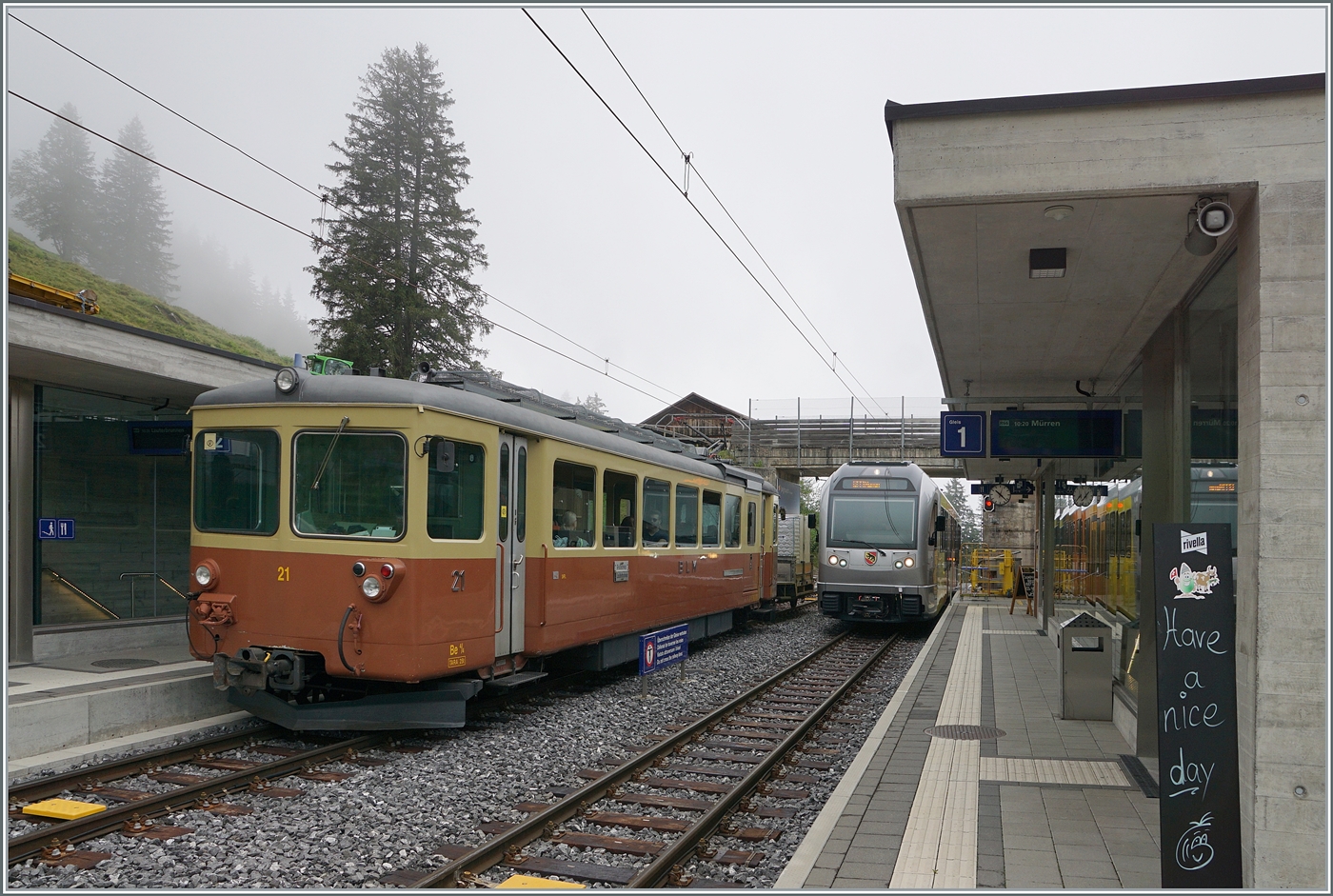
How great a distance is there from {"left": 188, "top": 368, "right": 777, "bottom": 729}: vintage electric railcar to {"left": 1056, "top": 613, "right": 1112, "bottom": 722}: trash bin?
5096mm

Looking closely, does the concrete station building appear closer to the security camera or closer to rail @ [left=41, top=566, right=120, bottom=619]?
the security camera

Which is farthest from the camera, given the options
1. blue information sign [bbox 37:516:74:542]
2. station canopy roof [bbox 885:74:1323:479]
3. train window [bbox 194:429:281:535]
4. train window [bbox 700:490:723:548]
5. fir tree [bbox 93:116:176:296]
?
fir tree [bbox 93:116:176:296]

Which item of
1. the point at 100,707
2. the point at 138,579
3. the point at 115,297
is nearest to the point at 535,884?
the point at 100,707

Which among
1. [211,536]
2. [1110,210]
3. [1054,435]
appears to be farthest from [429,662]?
[1054,435]

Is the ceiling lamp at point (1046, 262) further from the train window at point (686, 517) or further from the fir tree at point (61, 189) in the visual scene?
the fir tree at point (61, 189)

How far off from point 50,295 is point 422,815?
7943 millimetres

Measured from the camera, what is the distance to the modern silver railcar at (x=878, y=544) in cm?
1755

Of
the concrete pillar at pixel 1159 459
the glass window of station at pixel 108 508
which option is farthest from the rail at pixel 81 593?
the concrete pillar at pixel 1159 459

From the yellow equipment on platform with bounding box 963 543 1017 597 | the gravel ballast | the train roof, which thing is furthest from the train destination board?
the yellow equipment on platform with bounding box 963 543 1017 597

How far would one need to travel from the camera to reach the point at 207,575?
8250 mm

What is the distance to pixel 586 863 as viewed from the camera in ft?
18.4

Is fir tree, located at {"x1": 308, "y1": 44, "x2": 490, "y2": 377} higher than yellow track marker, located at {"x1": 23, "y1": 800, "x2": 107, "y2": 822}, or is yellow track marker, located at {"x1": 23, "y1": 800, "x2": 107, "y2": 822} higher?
fir tree, located at {"x1": 308, "y1": 44, "x2": 490, "y2": 377}

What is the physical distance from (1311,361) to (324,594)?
687 centimetres

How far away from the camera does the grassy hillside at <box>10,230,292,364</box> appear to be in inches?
1789
